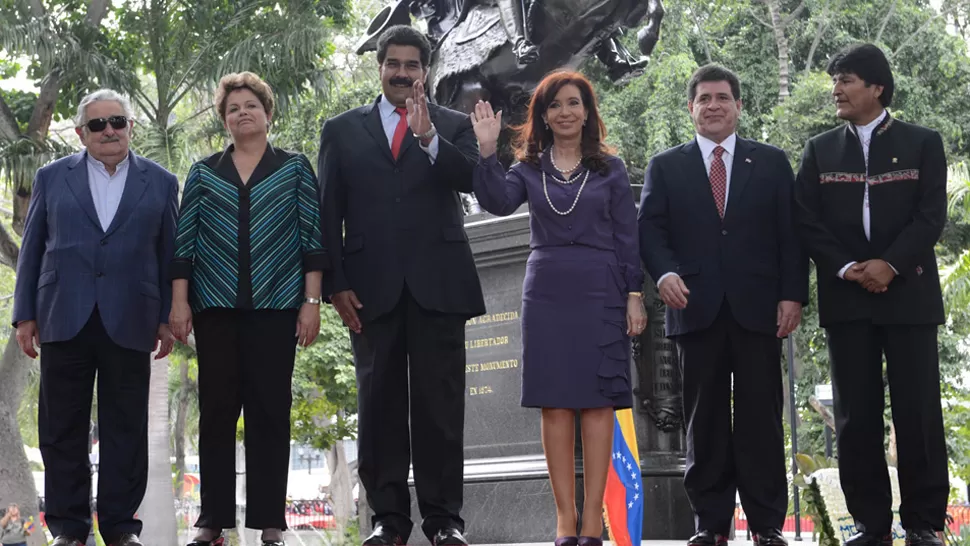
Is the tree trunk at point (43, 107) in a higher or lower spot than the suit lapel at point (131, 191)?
higher

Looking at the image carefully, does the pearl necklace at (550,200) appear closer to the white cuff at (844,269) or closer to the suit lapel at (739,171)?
the suit lapel at (739,171)

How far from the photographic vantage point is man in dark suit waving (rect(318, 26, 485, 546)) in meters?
5.54

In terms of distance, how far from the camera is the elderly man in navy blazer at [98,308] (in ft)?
18.5

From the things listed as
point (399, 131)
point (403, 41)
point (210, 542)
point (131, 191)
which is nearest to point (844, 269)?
point (399, 131)

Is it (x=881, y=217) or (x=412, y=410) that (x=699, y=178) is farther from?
(x=412, y=410)

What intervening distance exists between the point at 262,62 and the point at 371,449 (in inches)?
549

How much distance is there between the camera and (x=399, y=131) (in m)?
5.86

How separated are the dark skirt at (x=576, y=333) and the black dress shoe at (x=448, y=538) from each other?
0.62 metres

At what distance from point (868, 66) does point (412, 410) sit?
2612mm

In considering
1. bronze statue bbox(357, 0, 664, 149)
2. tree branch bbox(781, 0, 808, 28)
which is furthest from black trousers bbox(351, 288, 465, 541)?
tree branch bbox(781, 0, 808, 28)

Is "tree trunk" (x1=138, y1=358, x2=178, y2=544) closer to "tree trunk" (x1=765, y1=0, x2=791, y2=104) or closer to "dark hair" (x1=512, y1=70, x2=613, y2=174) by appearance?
"tree trunk" (x1=765, y1=0, x2=791, y2=104)

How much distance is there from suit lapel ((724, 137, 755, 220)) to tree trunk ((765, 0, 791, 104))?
19459 mm

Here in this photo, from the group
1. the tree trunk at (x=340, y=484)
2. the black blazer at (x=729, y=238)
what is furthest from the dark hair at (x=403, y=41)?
the tree trunk at (x=340, y=484)

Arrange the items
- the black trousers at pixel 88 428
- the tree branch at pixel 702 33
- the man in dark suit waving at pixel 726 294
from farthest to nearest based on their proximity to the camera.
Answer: the tree branch at pixel 702 33
the man in dark suit waving at pixel 726 294
the black trousers at pixel 88 428
